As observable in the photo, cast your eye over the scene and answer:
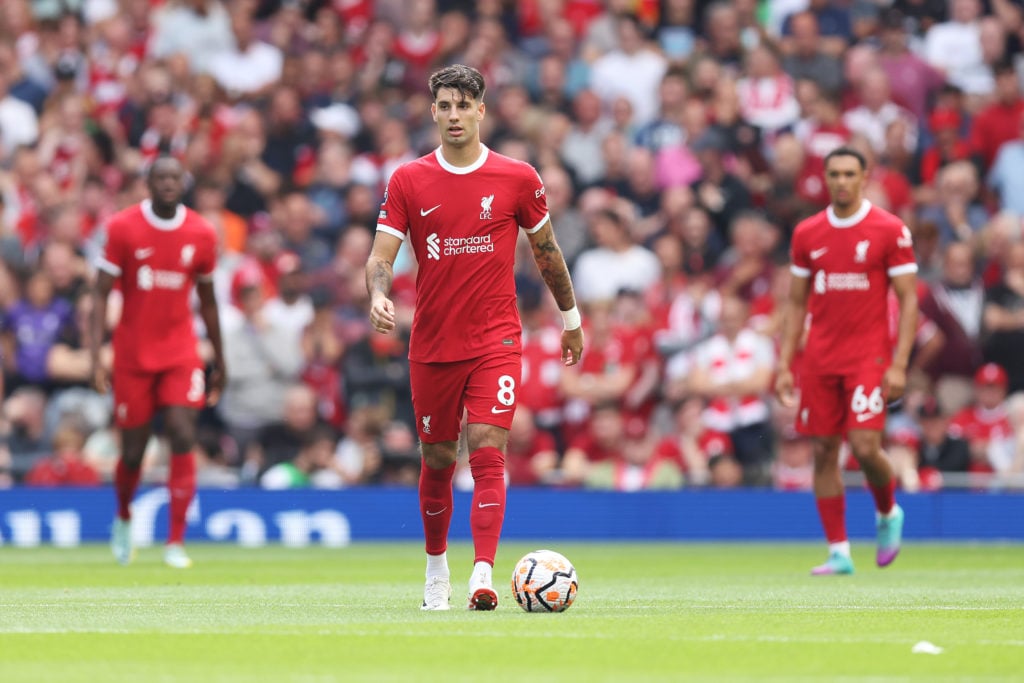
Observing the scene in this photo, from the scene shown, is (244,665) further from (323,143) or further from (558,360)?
(323,143)

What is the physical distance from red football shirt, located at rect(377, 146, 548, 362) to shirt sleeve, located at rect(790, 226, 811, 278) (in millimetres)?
4540

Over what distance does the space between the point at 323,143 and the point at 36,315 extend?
14.3ft

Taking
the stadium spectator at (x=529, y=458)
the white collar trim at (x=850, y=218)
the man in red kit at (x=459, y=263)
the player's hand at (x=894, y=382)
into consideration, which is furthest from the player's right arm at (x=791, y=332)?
the stadium spectator at (x=529, y=458)

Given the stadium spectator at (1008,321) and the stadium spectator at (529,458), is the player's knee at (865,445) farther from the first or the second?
the stadium spectator at (529,458)

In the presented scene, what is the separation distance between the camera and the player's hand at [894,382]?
551 inches

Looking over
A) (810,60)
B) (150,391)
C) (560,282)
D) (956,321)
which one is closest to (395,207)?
(560,282)

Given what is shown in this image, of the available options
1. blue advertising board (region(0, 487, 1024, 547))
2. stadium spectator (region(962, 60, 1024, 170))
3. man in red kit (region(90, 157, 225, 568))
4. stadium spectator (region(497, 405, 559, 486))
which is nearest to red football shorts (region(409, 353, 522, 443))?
man in red kit (region(90, 157, 225, 568))

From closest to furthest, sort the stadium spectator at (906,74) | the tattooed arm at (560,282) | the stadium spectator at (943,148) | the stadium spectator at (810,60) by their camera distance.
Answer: the tattooed arm at (560,282) → the stadium spectator at (943,148) → the stadium spectator at (906,74) → the stadium spectator at (810,60)

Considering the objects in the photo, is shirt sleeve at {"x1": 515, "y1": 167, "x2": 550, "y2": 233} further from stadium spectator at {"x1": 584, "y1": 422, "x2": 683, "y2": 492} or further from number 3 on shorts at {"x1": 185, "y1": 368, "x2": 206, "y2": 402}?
stadium spectator at {"x1": 584, "y1": 422, "x2": 683, "y2": 492}

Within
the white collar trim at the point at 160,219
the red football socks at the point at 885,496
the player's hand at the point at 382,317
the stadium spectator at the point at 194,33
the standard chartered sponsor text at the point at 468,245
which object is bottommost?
the red football socks at the point at 885,496

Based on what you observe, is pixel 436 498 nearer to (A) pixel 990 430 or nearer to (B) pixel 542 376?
(B) pixel 542 376

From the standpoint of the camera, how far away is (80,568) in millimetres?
15562

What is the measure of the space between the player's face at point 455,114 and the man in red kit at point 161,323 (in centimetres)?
558

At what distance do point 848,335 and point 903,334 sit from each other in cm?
45
